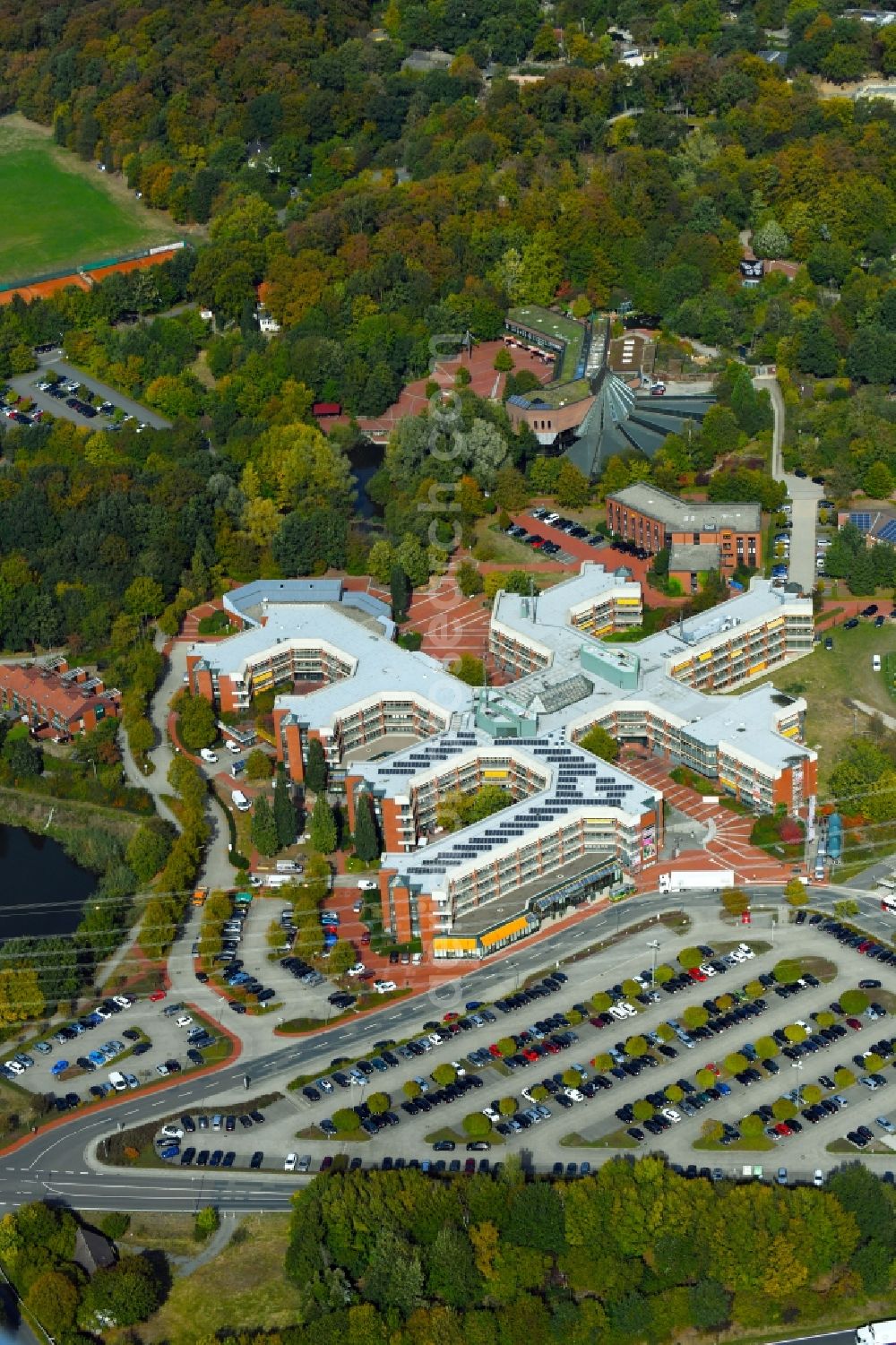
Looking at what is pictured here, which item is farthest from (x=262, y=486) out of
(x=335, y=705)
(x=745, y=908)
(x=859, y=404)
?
(x=745, y=908)

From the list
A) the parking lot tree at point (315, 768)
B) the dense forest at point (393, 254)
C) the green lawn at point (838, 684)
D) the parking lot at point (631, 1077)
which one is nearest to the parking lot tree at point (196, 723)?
the parking lot tree at point (315, 768)

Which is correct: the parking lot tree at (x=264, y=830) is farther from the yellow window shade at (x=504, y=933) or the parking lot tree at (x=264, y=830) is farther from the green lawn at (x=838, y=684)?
the green lawn at (x=838, y=684)

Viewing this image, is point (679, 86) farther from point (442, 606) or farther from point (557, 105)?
point (442, 606)

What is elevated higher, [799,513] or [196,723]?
[799,513]

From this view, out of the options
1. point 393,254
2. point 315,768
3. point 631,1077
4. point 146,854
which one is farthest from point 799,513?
point 631,1077

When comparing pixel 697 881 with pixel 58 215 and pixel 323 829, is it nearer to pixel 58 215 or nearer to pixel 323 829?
pixel 323 829

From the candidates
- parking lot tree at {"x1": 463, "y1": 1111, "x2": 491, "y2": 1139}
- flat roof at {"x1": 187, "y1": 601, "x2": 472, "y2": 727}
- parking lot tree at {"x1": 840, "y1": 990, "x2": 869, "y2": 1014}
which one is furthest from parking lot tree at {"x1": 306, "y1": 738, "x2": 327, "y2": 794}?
parking lot tree at {"x1": 840, "y1": 990, "x2": 869, "y2": 1014}
